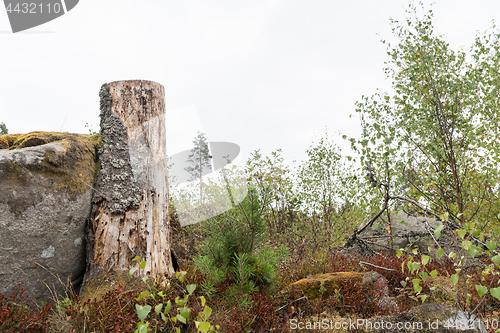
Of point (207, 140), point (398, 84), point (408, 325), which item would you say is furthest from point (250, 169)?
point (408, 325)

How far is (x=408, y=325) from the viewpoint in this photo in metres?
2.61

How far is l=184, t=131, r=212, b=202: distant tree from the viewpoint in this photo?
4740mm

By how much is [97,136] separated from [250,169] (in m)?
4.03

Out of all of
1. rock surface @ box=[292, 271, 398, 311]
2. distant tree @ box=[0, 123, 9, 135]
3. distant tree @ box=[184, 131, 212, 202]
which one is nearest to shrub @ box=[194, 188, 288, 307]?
rock surface @ box=[292, 271, 398, 311]

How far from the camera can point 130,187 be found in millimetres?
4105

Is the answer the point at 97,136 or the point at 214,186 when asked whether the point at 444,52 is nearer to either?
the point at 214,186

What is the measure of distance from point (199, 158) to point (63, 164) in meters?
2.02

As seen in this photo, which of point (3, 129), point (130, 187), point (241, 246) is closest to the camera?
point (241, 246)

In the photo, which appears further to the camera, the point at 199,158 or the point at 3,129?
the point at 3,129

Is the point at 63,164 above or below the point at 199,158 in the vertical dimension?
above

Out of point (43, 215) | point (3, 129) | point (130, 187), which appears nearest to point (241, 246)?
point (130, 187)

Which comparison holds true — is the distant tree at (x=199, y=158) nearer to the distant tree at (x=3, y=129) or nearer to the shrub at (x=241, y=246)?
the shrub at (x=241, y=246)

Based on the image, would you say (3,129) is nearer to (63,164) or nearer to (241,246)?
(63,164)

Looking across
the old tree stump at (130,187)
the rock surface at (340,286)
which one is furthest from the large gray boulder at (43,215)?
the rock surface at (340,286)
